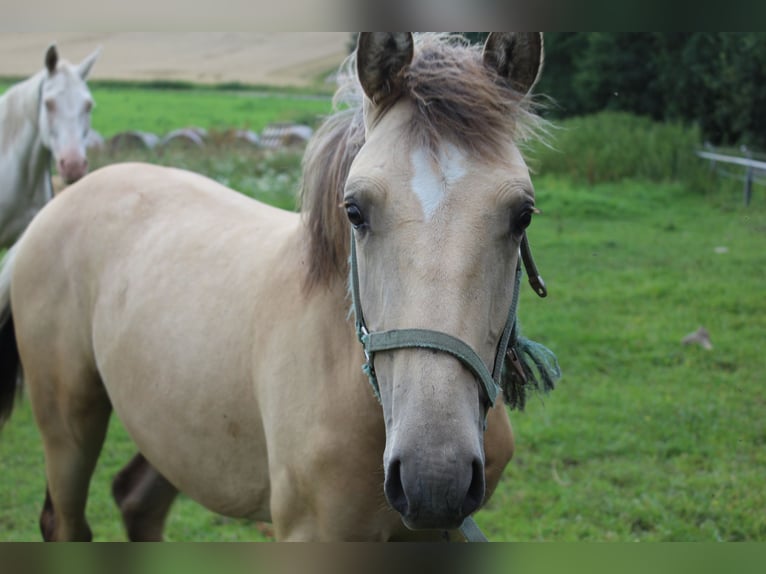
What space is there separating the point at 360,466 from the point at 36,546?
735 millimetres

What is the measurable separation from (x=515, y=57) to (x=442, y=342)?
27.5 inches

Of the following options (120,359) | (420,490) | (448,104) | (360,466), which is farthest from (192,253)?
(420,490)

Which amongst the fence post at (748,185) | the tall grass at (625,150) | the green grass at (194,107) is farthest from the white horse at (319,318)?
the tall grass at (625,150)

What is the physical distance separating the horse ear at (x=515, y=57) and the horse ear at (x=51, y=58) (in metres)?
4.40

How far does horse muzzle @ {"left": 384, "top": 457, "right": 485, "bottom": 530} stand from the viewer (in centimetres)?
137

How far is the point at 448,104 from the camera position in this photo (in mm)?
1646

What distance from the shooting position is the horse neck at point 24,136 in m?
5.39

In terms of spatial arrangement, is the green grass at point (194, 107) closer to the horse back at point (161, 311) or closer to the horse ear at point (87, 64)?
the horse ear at point (87, 64)

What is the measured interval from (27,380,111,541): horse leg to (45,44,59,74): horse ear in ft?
10.4

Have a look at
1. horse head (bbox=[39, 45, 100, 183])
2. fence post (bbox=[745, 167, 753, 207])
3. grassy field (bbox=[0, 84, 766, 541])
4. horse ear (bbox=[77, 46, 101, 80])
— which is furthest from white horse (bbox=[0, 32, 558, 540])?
fence post (bbox=[745, 167, 753, 207])

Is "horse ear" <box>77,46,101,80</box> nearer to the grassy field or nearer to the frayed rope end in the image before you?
the grassy field

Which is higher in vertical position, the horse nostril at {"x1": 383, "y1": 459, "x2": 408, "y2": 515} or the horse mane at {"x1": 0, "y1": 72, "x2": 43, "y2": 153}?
the horse nostril at {"x1": 383, "y1": 459, "x2": 408, "y2": 515}

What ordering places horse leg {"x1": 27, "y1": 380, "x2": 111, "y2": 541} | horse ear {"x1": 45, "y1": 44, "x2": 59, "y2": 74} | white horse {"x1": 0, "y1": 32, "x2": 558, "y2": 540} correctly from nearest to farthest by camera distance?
white horse {"x1": 0, "y1": 32, "x2": 558, "y2": 540}
horse leg {"x1": 27, "y1": 380, "x2": 111, "y2": 541}
horse ear {"x1": 45, "y1": 44, "x2": 59, "y2": 74}

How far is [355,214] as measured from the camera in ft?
5.31
